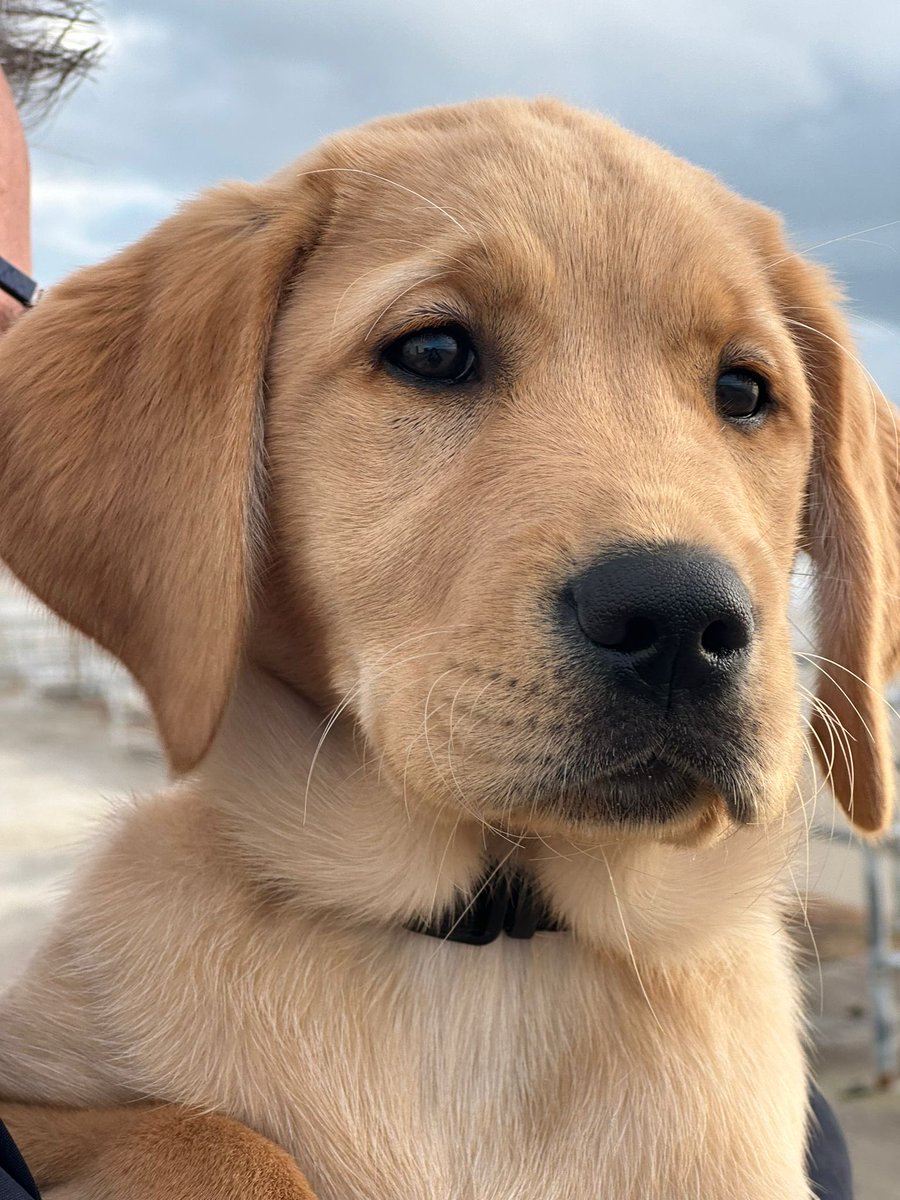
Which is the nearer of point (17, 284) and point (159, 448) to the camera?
point (159, 448)

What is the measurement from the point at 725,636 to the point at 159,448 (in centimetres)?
97

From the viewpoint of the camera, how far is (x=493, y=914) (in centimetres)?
212

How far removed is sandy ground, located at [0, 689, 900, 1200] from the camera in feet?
8.56

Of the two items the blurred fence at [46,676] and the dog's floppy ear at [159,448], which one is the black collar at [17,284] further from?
the blurred fence at [46,676]

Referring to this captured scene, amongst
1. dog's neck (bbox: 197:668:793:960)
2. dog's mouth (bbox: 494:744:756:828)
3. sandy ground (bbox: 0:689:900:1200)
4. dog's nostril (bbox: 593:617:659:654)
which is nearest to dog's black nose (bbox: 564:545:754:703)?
dog's nostril (bbox: 593:617:659:654)

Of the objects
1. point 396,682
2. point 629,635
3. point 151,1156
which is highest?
point 629,635

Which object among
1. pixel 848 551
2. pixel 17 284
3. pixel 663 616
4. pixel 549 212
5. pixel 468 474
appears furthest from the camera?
pixel 17 284

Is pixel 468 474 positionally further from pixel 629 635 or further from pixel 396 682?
pixel 629 635

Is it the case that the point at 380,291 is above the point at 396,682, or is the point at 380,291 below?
above

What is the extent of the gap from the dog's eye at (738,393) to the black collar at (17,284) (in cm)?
156

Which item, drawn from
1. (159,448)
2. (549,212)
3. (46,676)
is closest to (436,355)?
(549,212)

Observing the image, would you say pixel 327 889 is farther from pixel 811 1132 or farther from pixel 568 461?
pixel 811 1132

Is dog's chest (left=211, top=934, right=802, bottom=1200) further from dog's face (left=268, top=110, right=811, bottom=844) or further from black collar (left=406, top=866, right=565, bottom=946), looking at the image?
dog's face (left=268, top=110, right=811, bottom=844)

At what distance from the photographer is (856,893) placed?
26.1 ft
